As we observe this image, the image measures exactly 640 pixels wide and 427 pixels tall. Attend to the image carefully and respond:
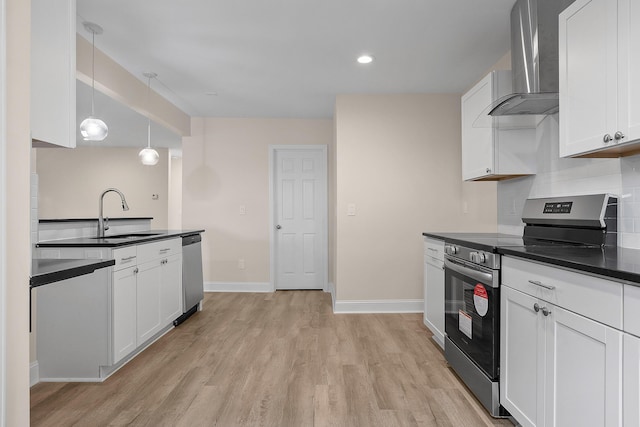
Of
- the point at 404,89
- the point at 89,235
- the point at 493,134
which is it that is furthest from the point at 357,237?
the point at 89,235

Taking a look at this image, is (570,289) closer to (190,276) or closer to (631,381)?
(631,381)

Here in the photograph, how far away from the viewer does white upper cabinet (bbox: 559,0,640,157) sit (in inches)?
61.2

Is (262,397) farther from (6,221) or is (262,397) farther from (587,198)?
(587,198)

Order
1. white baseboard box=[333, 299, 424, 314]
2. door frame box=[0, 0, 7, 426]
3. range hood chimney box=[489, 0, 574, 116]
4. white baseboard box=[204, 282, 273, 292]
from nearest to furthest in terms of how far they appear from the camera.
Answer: door frame box=[0, 0, 7, 426] < range hood chimney box=[489, 0, 574, 116] < white baseboard box=[333, 299, 424, 314] < white baseboard box=[204, 282, 273, 292]

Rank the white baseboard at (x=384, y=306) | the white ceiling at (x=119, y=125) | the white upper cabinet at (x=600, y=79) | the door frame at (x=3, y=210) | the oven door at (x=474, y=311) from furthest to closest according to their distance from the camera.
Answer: the white baseboard at (x=384, y=306)
the white ceiling at (x=119, y=125)
the oven door at (x=474, y=311)
the white upper cabinet at (x=600, y=79)
the door frame at (x=3, y=210)

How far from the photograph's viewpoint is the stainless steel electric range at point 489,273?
6.64ft

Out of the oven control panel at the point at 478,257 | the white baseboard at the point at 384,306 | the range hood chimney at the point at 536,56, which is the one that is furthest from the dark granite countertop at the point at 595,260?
the white baseboard at the point at 384,306

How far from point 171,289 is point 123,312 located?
2.90 feet

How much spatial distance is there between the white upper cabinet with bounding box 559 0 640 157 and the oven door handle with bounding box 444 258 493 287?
74cm

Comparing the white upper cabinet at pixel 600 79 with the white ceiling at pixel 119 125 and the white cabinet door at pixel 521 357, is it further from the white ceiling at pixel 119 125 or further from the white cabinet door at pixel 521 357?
the white ceiling at pixel 119 125

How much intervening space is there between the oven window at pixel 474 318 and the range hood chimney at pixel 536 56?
3.55 feet

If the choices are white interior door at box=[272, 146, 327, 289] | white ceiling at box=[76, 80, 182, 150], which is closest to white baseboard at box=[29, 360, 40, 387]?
white ceiling at box=[76, 80, 182, 150]

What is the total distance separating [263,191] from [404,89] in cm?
234

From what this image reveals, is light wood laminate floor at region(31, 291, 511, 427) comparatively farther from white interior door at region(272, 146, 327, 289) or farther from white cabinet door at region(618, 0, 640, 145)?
white interior door at region(272, 146, 327, 289)
